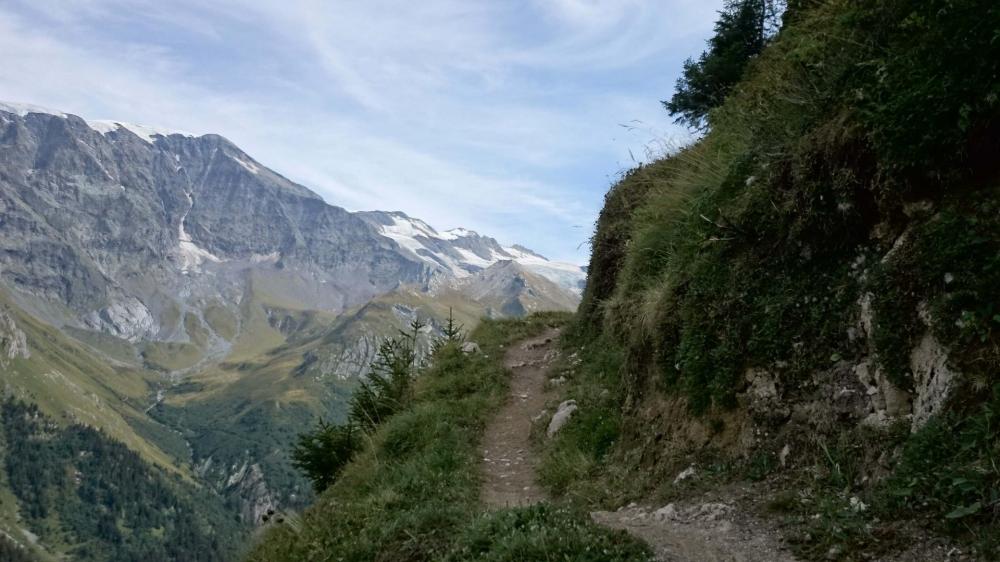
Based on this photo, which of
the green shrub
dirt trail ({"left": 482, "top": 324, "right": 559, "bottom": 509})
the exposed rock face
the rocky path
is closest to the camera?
the exposed rock face

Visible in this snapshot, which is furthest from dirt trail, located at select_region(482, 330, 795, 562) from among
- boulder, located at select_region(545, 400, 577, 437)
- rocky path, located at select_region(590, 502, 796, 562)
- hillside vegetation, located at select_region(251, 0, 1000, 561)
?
boulder, located at select_region(545, 400, 577, 437)

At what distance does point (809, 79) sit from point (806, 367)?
402cm

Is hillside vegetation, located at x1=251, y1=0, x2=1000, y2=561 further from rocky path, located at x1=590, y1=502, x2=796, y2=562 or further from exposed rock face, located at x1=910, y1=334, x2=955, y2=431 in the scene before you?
rocky path, located at x1=590, y1=502, x2=796, y2=562

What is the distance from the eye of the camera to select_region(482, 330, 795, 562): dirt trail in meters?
6.29

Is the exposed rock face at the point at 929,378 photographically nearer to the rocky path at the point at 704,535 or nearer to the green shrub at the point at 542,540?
the rocky path at the point at 704,535

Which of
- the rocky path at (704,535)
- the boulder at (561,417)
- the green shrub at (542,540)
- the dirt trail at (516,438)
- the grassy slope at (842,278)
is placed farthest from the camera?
the boulder at (561,417)

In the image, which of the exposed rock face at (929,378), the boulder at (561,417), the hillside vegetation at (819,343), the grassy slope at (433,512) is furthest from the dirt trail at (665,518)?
the exposed rock face at (929,378)

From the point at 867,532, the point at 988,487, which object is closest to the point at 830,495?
the point at 867,532

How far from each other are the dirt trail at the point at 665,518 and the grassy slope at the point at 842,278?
419 millimetres

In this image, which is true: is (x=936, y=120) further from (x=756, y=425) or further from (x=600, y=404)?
(x=600, y=404)

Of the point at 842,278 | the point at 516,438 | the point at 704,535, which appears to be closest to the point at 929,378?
the point at 842,278

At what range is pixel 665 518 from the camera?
759 cm

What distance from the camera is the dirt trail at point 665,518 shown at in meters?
6.29

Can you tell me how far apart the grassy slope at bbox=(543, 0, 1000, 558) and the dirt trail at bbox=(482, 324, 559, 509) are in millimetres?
719
